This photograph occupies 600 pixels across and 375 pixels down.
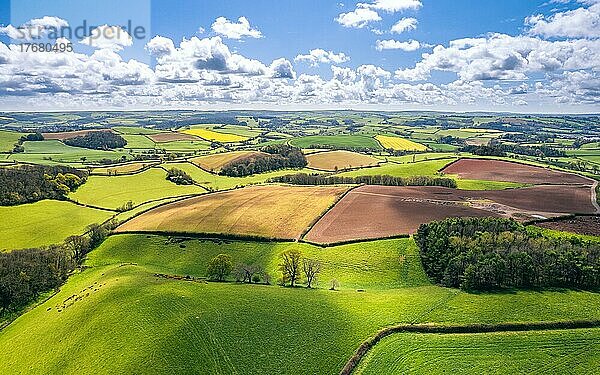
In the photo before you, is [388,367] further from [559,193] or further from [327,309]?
[559,193]

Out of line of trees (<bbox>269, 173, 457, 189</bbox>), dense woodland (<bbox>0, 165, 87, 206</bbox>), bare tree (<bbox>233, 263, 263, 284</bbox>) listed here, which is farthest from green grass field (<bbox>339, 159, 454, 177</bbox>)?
dense woodland (<bbox>0, 165, 87, 206</bbox>)

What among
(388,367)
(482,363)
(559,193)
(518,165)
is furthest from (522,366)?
(518,165)

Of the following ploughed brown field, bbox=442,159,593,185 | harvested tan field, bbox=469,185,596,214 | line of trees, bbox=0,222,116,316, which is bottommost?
line of trees, bbox=0,222,116,316

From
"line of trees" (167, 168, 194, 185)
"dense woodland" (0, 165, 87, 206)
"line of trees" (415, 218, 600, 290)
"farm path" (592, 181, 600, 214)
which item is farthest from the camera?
"line of trees" (167, 168, 194, 185)

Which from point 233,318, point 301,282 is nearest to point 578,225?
point 301,282

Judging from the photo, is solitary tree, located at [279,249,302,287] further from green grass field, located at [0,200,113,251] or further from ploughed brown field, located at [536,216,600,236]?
green grass field, located at [0,200,113,251]

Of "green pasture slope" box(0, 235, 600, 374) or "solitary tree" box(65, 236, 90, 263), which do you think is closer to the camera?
"green pasture slope" box(0, 235, 600, 374)

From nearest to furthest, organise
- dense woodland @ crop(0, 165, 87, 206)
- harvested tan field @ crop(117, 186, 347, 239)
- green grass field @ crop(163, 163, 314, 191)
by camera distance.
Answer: harvested tan field @ crop(117, 186, 347, 239)
dense woodland @ crop(0, 165, 87, 206)
green grass field @ crop(163, 163, 314, 191)
